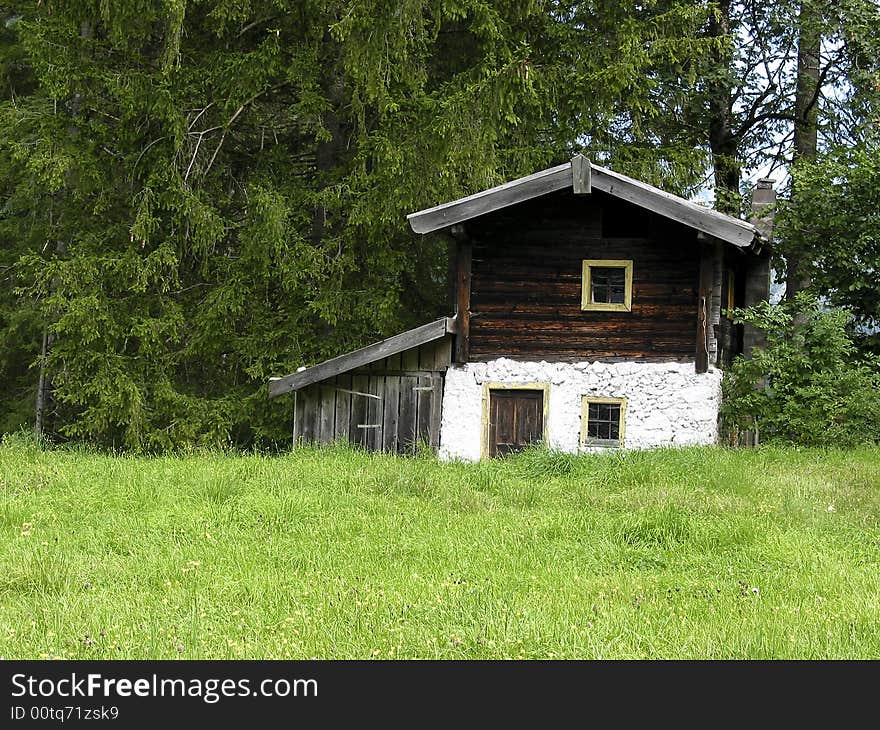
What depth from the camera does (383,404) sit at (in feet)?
60.3

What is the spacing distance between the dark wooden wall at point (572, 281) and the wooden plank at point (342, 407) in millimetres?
2276

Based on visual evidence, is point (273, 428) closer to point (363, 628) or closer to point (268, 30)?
point (268, 30)

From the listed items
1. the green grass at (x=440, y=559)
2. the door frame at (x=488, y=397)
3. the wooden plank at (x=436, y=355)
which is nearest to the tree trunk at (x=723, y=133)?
the door frame at (x=488, y=397)

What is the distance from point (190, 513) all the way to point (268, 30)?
12525 millimetres

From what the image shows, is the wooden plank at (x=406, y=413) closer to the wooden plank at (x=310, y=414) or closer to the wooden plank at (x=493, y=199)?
the wooden plank at (x=310, y=414)

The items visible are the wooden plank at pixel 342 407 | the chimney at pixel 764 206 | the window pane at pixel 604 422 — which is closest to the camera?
the window pane at pixel 604 422

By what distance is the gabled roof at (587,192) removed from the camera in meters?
16.4

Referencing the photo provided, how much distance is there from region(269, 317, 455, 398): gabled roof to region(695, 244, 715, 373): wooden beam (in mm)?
4007

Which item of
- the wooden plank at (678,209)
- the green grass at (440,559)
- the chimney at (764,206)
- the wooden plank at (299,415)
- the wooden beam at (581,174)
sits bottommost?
the green grass at (440,559)

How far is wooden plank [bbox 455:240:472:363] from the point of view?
18.0 m

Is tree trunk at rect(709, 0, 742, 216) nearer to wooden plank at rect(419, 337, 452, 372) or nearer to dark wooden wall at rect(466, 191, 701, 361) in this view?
dark wooden wall at rect(466, 191, 701, 361)

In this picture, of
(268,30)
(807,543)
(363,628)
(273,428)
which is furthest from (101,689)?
(268,30)

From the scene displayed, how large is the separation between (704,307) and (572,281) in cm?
218

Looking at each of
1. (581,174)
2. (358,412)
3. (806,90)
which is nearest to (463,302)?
(358,412)
